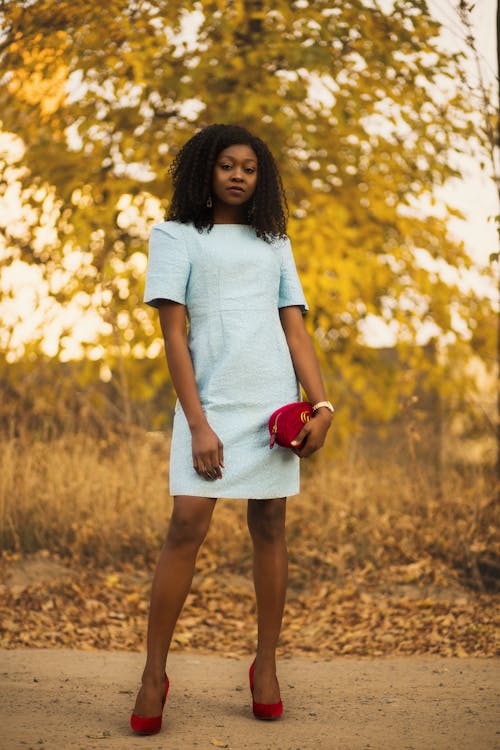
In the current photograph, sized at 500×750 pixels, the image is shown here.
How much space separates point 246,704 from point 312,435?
0.95m

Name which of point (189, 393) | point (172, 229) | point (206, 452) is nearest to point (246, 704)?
point (206, 452)

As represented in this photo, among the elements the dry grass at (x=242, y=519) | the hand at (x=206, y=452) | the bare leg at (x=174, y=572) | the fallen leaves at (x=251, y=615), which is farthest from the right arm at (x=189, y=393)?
the dry grass at (x=242, y=519)

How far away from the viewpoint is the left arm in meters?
2.65

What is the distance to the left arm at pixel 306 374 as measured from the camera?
2654mm

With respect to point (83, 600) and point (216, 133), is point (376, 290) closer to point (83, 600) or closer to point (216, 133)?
point (83, 600)

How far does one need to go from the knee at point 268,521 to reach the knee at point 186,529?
20 centimetres

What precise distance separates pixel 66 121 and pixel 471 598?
11.9 feet

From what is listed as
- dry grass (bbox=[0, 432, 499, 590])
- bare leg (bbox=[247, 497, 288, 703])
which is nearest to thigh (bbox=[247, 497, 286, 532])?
bare leg (bbox=[247, 497, 288, 703])

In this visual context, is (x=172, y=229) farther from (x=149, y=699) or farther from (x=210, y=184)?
(x=149, y=699)

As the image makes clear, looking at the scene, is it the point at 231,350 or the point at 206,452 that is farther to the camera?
the point at 231,350

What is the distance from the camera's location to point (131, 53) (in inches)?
200

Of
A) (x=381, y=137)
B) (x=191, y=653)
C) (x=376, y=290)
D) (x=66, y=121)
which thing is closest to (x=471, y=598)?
(x=191, y=653)

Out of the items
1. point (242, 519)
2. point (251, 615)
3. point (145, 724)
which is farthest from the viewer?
point (242, 519)

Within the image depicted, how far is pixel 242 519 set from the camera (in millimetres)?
5469
